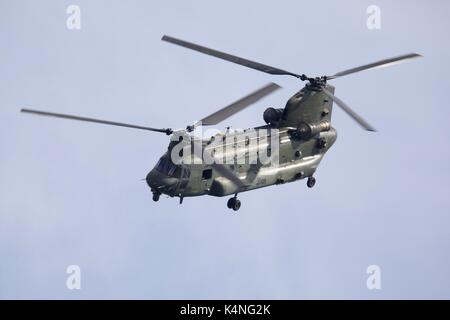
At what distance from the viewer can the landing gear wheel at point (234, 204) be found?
63125 mm

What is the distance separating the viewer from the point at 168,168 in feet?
196

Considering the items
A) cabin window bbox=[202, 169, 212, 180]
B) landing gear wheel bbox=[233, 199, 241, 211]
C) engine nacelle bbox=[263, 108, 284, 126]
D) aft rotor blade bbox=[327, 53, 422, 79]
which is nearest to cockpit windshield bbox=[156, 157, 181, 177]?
cabin window bbox=[202, 169, 212, 180]

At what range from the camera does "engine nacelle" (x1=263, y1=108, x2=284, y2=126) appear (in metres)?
67.5

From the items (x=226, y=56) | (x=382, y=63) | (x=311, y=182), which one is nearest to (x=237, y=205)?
(x=311, y=182)

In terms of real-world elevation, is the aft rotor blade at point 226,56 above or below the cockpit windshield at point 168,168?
above

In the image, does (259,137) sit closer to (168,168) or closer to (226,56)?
(226,56)

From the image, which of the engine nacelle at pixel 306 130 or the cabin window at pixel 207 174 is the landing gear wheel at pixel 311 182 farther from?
the cabin window at pixel 207 174

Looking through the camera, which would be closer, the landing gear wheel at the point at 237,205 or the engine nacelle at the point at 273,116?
the landing gear wheel at the point at 237,205

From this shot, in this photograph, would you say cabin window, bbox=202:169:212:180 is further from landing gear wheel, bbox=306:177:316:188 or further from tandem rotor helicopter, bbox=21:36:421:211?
landing gear wheel, bbox=306:177:316:188

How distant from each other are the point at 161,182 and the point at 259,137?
810 cm

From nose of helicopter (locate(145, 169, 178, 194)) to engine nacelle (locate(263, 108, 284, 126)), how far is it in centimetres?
1074

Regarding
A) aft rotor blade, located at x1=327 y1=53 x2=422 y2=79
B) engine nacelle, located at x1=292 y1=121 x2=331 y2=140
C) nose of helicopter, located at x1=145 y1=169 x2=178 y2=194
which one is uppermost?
aft rotor blade, located at x1=327 y1=53 x2=422 y2=79

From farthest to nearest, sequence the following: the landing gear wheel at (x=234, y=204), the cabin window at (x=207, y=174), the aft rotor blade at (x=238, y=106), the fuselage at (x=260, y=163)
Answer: the landing gear wheel at (x=234, y=204)
the cabin window at (x=207, y=174)
the fuselage at (x=260, y=163)
the aft rotor blade at (x=238, y=106)

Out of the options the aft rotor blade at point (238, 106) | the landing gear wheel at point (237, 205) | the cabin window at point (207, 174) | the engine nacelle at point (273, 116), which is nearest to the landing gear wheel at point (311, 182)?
the engine nacelle at point (273, 116)
